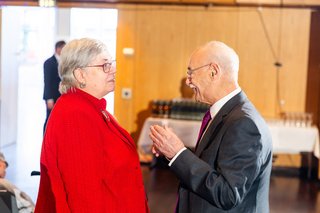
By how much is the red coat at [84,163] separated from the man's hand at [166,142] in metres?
0.17

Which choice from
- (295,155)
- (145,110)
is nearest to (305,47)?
(295,155)

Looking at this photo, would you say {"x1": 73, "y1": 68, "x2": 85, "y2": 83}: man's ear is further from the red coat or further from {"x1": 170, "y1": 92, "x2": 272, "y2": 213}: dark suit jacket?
{"x1": 170, "y1": 92, "x2": 272, "y2": 213}: dark suit jacket

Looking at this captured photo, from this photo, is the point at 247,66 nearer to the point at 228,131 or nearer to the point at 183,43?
the point at 183,43

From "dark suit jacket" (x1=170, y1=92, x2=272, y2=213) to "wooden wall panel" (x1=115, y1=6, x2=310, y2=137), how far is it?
17.6ft

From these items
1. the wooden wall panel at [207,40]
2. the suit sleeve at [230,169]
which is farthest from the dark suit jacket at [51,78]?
the suit sleeve at [230,169]

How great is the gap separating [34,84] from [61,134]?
30.0 feet

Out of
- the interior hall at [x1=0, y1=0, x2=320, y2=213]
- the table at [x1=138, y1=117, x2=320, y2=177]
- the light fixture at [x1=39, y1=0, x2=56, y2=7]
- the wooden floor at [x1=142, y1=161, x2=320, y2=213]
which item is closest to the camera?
the wooden floor at [x1=142, y1=161, x2=320, y2=213]

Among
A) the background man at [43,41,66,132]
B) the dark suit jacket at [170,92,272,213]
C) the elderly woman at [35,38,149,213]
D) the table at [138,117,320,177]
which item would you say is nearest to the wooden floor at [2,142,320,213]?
the table at [138,117,320,177]

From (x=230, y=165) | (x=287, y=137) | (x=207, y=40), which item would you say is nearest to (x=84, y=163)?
(x=230, y=165)

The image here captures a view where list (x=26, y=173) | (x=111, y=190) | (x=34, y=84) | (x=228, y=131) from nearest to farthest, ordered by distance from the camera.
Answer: (x=228, y=131)
(x=111, y=190)
(x=26, y=173)
(x=34, y=84)

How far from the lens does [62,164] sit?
1.83 metres

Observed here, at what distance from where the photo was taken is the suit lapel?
189cm

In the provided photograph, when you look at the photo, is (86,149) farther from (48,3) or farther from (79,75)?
(48,3)

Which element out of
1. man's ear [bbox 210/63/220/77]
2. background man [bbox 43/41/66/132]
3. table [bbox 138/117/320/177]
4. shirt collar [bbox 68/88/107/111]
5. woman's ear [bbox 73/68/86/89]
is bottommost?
table [bbox 138/117/320/177]
